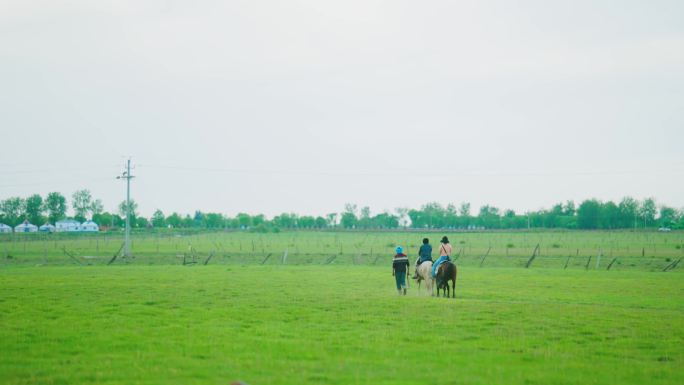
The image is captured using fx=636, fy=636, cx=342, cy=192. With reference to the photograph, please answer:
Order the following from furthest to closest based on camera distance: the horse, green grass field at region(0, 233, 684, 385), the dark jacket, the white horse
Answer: the white horse < the dark jacket < the horse < green grass field at region(0, 233, 684, 385)

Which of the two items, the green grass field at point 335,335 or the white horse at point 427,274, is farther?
the white horse at point 427,274

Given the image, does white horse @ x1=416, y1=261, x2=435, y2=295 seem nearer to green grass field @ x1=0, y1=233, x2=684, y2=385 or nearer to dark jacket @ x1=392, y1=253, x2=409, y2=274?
green grass field @ x1=0, y1=233, x2=684, y2=385

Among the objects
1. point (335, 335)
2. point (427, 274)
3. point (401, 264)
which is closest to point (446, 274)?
point (427, 274)

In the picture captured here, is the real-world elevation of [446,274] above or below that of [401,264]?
below

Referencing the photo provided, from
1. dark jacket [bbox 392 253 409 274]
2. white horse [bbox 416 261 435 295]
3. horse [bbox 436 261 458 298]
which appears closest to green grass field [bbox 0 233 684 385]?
white horse [bbox 416 261 435 295]

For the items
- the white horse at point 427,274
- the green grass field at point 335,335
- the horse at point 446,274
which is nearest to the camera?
the green grass field at point 335,335

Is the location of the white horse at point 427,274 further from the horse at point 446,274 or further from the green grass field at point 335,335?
the green grass field at point 335,335

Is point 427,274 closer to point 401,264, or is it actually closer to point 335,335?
point 401,264

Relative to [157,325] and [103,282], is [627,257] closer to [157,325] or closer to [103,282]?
[103,282]

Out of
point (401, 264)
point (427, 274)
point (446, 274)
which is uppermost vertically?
point (401, 264)

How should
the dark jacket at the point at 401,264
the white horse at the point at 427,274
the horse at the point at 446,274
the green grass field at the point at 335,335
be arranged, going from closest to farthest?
the green grass field at the point at 335,335 → the horse at the point at 446,274 → the dark jacket at the point at 401,264 → the white horse at the point at 427,274

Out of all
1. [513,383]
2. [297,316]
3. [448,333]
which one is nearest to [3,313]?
[297,316]

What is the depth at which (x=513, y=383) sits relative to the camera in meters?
12.4

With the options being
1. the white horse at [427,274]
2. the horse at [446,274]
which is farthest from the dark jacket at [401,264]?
the horse at [446,274]
